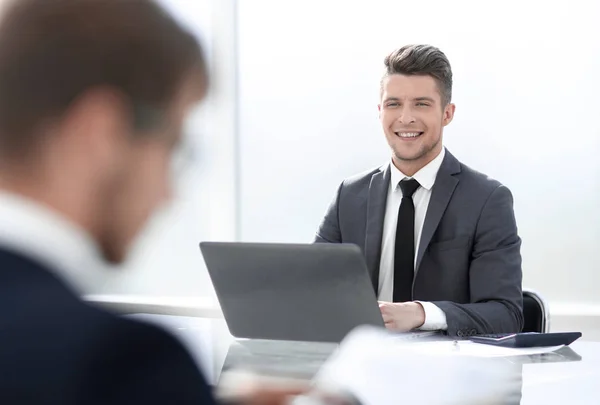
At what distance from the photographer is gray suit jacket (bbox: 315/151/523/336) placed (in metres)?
2.76

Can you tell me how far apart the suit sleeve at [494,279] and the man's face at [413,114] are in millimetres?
329

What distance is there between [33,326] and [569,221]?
447 cm

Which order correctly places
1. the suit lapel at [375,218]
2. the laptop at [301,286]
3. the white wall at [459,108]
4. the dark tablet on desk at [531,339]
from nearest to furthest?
1. the laptop at [301,286]
2. the dark tablet on desk at [531,339]
3. the suit lapel at [375,218]
4. the white wall at [459,108]

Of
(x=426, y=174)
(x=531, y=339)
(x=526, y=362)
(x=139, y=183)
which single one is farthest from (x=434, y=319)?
(x=139, y=183)

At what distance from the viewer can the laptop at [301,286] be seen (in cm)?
207

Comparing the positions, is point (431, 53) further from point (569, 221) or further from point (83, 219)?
point (83, 219)

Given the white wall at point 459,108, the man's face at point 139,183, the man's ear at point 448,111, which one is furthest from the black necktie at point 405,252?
the man's face at point 139,183

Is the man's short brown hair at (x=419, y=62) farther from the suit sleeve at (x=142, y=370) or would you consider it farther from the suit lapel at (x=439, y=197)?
the suit sleeve at (x=142, y=370)

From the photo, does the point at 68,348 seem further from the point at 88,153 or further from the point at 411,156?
the point at 411,156

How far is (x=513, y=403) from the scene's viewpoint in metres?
1.68

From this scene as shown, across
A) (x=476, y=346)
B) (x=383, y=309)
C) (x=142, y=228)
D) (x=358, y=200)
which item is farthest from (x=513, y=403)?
(x=358, y=200)

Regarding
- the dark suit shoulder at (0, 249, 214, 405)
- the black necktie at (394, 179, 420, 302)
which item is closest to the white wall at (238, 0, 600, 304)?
the black necktie at (394, 179, 420, 302)

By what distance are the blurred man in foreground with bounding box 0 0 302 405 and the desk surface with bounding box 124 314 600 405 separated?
31.4 inches

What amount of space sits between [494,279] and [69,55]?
2.27 meters
